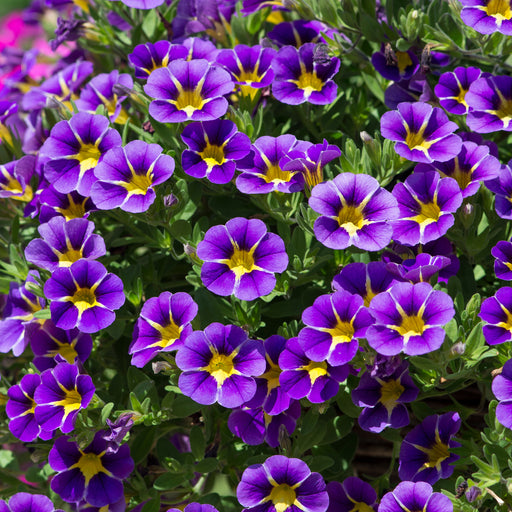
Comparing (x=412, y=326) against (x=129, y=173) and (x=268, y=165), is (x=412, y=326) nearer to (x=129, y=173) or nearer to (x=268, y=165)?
(x=268, y=165)

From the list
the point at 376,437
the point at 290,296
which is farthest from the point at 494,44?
the point at 376,437

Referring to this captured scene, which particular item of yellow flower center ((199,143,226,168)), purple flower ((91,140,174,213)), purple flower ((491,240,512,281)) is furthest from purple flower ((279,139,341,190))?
purple flower ((491,240,512,281))

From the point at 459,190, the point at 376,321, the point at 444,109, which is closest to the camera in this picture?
the point at 376,321

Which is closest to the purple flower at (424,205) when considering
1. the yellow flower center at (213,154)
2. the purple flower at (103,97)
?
the yellow flower center at (213,154)

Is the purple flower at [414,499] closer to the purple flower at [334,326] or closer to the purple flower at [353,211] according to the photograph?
the purple flower at [334,326]

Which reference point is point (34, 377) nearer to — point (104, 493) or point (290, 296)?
point (104, 493)
